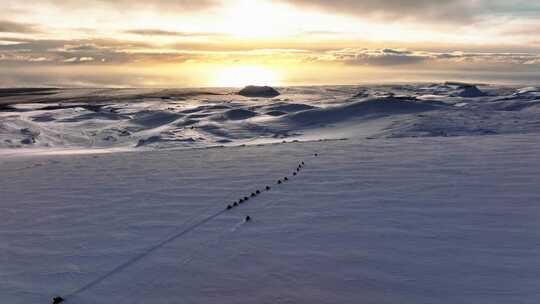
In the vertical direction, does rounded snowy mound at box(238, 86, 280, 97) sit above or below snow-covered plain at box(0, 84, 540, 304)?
above

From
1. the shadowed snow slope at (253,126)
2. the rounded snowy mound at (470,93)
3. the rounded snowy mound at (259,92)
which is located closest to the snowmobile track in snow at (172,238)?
the shadowed snow slope at (253,126)

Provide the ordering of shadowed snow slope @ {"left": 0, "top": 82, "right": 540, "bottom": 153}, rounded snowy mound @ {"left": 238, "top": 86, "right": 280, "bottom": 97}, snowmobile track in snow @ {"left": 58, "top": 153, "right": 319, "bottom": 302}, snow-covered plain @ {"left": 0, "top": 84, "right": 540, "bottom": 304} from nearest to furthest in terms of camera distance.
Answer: snow-covered plain @ {"left": 0, "top": 84, "right": 540, "bottom": 304} < snowmobile track in snow @ {"left": 58, "top": 153, "right": 319, "bottom": 302} < shadowed snow slope @ {"left": 0, "top": 82, "right": 540, "bottom": 153} < rounded snowy mound @ {"left": 238, "top": 86, "right": 280, "bottom": 97}

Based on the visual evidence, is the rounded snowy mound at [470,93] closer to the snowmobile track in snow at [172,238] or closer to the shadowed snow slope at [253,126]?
the shadowed snow slope at [253,126]

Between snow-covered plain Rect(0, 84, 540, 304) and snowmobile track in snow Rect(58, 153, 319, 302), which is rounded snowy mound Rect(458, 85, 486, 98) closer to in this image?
snow-covered plain Rect(0, 84, 540, 304)

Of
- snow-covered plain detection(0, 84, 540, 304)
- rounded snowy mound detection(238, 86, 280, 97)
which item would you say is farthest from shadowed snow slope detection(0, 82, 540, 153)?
rounded snowy mound detection(238, 86, 280, 97)

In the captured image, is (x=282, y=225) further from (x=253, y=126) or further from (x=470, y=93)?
(x=470, y=93)

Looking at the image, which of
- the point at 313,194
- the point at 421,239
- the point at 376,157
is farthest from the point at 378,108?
the point at 421,239
